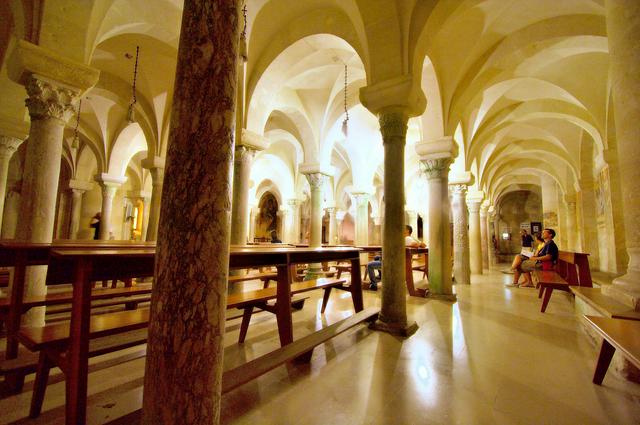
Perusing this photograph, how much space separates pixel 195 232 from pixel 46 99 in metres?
4.45

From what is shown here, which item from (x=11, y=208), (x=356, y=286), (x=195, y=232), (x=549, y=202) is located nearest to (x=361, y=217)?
(x=356, y=286)

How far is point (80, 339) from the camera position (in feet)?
5.53

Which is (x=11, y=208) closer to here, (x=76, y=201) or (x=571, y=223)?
(x=76, y=201)

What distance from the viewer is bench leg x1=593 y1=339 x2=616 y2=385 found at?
2.45 m

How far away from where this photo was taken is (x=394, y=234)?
13.3ft

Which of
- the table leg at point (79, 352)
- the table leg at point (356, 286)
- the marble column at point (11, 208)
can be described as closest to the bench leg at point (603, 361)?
the table leg at point (356, 286)

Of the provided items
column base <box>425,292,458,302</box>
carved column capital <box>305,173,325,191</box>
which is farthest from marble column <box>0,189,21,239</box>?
column base <box>425,292,458,302</box>

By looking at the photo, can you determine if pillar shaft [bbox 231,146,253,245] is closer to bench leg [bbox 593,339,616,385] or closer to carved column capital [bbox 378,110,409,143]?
carved column capital [bbox 378,110,409,143]

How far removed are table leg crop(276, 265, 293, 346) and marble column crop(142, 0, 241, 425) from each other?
1.63 metres

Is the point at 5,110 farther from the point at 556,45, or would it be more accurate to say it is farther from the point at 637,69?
the point at 556,45

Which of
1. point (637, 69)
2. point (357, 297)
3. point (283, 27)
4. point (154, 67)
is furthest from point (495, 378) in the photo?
point (154, 67)

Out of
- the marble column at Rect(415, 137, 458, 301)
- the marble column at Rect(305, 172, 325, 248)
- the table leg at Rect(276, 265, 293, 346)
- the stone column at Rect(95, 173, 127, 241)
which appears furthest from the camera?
the stone column at Rect(95, 173, 127, 241)

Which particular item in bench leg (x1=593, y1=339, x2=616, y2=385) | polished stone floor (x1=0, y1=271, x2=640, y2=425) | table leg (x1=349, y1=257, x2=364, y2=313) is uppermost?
table leg (x1=349, y1=257, x2=364, y2=313)

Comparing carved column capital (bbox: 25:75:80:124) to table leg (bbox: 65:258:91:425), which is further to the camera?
carved column capital (bbox: 25:75:80:124)
